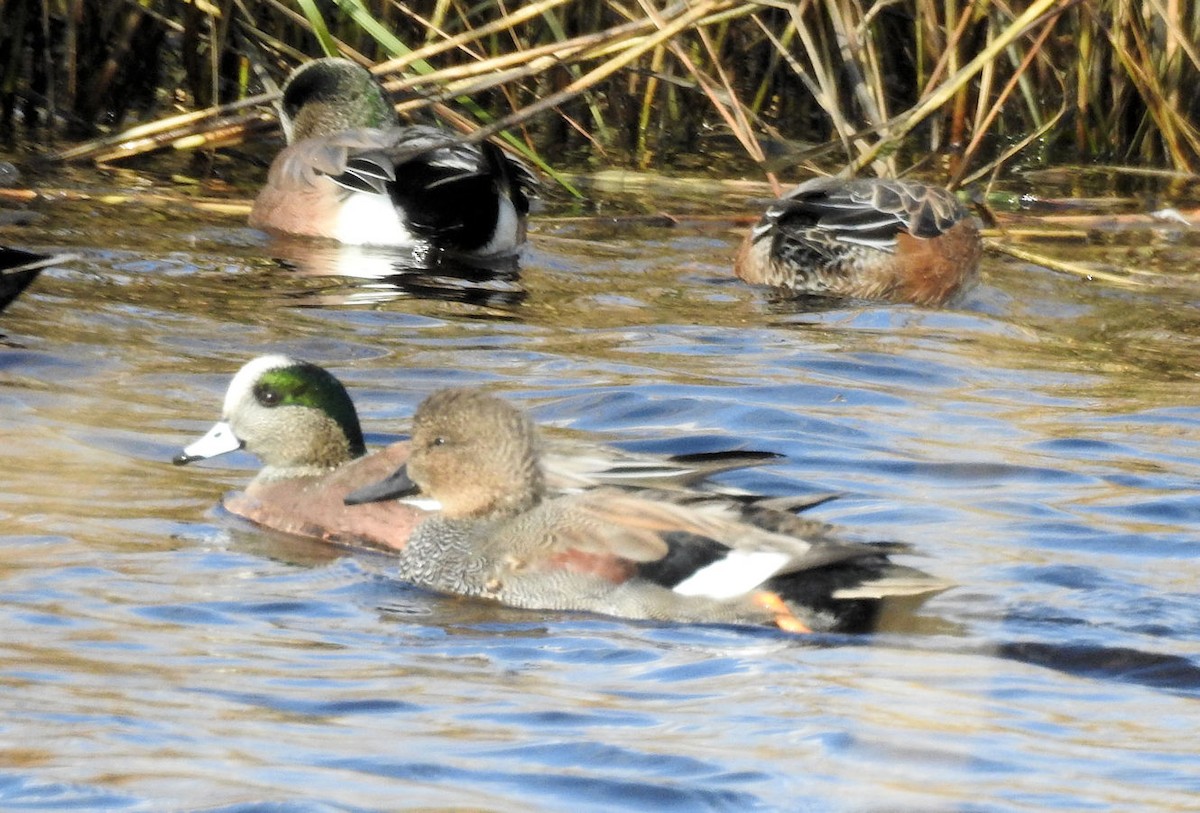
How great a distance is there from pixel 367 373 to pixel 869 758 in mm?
3452

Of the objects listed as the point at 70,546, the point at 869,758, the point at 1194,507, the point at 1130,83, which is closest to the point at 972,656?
the point at 869,758

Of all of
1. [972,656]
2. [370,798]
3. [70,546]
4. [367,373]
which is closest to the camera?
[370,798]

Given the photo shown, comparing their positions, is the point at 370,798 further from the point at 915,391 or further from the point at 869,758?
the point at 915,391

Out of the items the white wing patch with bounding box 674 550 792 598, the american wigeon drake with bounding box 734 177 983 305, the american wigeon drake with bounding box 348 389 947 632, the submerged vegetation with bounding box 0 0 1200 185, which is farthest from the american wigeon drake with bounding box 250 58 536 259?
the white wing patch with bounding box 674 550 792 598

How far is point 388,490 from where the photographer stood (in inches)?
203

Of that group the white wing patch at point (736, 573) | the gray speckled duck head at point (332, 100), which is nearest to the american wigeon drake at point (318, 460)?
the white wing patch at point (736, 573)

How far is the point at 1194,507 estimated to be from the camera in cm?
546

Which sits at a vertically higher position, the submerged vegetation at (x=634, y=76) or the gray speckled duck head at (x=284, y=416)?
the submerged vegetation at (x=634, y=76)

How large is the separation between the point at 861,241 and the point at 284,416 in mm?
3418

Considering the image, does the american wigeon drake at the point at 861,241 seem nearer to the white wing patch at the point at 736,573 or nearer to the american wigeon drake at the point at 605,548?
the american wigeon drake at the point at 605,548

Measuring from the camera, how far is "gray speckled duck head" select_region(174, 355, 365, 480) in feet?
18.3

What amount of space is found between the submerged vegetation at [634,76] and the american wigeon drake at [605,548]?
12.0 ft

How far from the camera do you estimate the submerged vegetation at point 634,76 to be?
9.43 m

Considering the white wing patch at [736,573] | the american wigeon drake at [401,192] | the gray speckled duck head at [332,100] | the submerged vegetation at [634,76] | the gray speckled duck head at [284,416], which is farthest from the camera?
the gray speckled duck head at [332,100]
